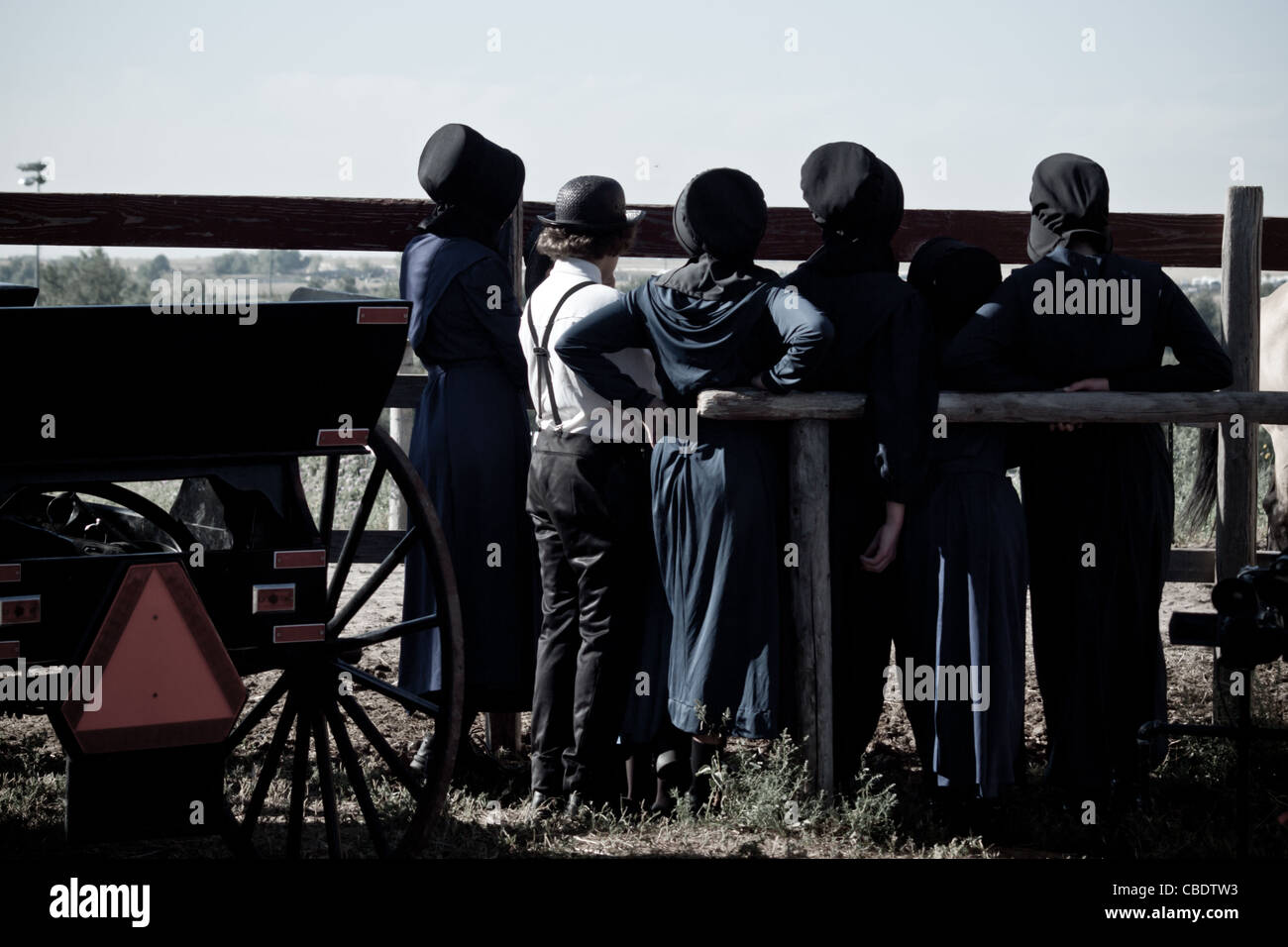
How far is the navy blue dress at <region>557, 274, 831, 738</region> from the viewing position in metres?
4.39

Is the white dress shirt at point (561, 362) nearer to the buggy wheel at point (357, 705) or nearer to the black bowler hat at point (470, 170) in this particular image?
the black bowler hat at point (470, 170)

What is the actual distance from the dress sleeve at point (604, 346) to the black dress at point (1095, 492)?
0.99 metres

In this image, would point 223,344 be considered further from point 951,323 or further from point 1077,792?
point 1077,792

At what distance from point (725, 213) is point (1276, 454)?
4.38 m

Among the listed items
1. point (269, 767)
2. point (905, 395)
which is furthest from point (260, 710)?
point (905, 395)

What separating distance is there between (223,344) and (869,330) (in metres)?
1.93

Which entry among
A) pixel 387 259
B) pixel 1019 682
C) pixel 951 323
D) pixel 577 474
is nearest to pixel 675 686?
pixel 577 474

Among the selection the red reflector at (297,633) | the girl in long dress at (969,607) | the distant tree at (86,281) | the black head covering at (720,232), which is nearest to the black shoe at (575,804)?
the girl in long dress at (969,607)

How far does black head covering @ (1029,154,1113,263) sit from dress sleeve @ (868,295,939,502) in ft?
1.95

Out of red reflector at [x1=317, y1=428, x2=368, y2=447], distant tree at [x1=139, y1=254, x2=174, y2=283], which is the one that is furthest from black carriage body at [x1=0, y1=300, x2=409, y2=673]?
distant tree at [x1=139, y1=254, x2=174, y2=283]

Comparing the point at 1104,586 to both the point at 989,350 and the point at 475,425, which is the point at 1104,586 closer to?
the point at 989,350

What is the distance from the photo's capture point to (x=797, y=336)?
4.23 metres

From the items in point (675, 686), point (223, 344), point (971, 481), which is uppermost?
point (223, 344)
